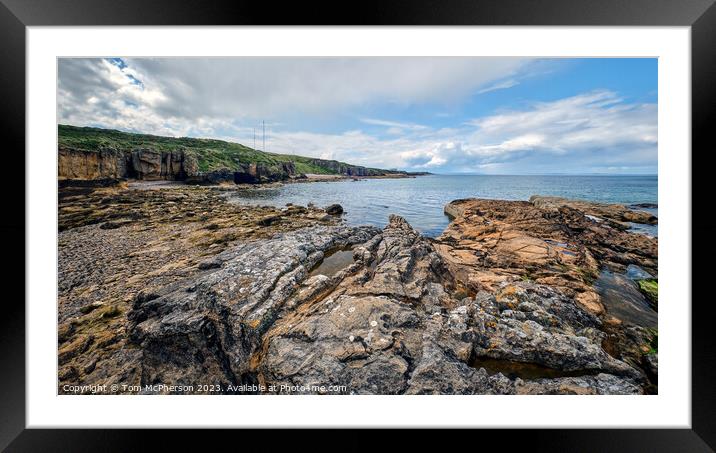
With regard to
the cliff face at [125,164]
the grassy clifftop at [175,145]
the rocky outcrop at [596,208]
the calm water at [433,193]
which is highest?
the grassy clifftop at [175,145]

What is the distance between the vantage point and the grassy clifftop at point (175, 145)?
11.4ft

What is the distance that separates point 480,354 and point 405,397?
41.1 inches

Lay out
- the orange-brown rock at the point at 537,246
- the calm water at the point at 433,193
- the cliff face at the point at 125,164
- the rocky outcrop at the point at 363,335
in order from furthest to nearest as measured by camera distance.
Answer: the calm water at the point at 433,193 → the cliff face at the point at 125,164 → the orange-brown rock at the point at 537,246 → the rocky outcrop at the point at 363,335

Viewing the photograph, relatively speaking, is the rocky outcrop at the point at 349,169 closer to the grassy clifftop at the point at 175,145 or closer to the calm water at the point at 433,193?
the grassy clifftop at the point at 175,145

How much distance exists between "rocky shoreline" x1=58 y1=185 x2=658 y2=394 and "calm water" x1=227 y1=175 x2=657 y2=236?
39 centimetres

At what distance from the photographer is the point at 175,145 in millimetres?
5043

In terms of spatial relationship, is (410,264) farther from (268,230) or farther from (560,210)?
(560,210)

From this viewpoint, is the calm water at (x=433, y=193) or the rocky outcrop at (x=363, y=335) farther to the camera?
the calm water at (x=433, y=193)
